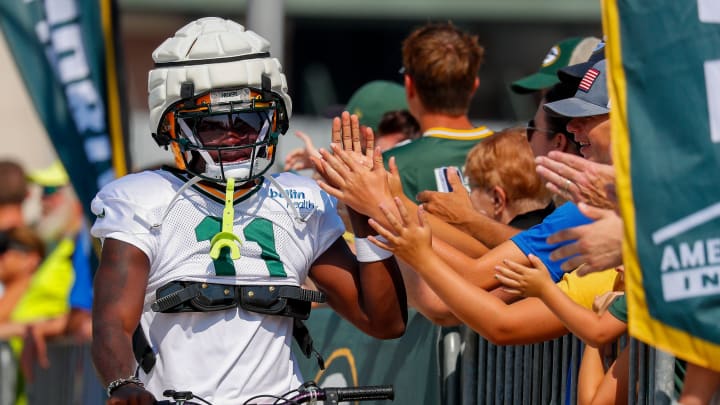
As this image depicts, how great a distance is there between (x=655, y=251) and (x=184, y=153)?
1757mm

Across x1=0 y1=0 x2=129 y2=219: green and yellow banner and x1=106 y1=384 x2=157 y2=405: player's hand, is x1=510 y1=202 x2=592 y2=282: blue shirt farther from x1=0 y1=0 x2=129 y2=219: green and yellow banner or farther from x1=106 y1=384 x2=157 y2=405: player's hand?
x1=0 y1=0 x2=129 y2=219: green and yellow banner

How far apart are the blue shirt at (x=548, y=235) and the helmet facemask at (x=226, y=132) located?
1014mm

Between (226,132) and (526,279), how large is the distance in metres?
1.11

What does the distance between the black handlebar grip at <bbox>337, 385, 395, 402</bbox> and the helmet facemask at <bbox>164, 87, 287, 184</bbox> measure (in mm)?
774

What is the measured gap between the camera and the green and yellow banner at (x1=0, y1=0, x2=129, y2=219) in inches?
348

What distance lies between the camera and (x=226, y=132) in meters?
4.71

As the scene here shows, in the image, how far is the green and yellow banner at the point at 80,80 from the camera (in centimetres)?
883

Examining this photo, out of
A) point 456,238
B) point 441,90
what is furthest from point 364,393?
point 441,90

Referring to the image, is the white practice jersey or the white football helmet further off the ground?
the white football helmet

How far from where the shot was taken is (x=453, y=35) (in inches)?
281

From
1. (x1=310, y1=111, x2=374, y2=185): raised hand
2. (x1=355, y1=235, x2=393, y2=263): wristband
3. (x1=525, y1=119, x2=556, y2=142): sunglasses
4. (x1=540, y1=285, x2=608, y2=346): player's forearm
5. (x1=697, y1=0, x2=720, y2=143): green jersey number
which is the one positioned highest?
(x1=697, y1=0, x2=720, y2=143): green jersey number

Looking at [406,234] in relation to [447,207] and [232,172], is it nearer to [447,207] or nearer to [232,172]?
[232,172]

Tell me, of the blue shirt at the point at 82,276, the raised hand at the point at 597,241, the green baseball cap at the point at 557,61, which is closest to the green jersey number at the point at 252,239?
the raised hand at the point at 597,241

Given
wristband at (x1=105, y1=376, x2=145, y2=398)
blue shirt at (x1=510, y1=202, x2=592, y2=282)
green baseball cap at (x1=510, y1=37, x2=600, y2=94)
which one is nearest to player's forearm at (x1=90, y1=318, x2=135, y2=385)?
wristband at (x1=105, y1=376, x2=145, y2=398)
